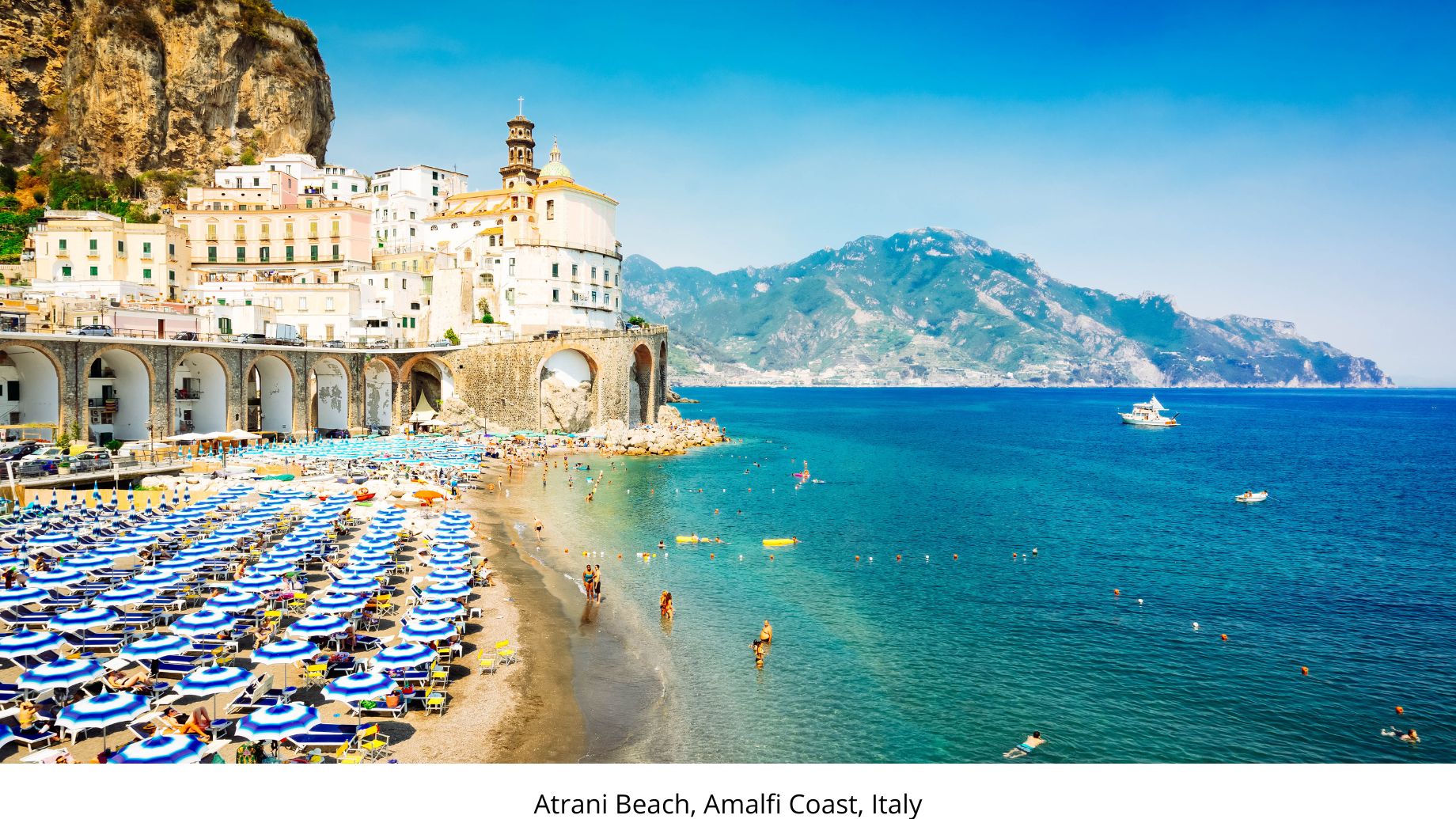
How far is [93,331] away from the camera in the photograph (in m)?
54.6

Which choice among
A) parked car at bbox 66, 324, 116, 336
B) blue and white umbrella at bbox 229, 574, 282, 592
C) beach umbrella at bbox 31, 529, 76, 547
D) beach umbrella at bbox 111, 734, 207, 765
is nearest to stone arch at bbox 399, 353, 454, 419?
parked car at bbox 66, 324, 116, 336

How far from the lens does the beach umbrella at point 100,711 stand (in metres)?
17.0

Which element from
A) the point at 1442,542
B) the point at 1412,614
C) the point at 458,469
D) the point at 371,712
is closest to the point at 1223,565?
the point at 1412,614

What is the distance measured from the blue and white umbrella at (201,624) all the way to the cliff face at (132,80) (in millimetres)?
95960

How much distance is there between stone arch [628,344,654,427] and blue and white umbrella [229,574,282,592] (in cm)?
6160

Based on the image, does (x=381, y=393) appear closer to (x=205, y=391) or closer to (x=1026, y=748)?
(x=205, y=391)

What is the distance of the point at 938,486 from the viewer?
66.6m

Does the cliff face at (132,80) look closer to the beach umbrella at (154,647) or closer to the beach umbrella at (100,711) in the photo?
the beach umbrella at (154,647)

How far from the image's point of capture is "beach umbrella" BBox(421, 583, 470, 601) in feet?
90.2

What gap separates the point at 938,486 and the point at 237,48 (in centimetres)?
10076

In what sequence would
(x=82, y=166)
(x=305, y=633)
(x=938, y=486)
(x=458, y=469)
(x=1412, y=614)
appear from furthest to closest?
1. (x=82, y=166)
2. (x=938, y=486)
3. (x=458, y=469)
4. (x=1412, y=614)
5. (x=305, y=633)

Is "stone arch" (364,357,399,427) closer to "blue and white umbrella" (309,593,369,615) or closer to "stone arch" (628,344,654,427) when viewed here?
"stone arch" (628,344,654,427)

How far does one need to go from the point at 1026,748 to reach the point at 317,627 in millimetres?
19704

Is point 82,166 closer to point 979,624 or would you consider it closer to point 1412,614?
point 979,624
